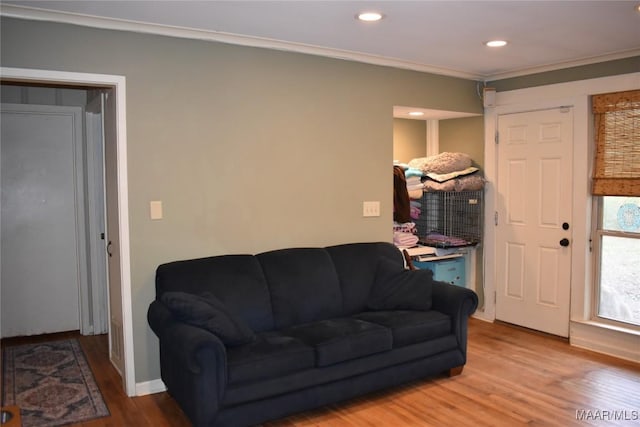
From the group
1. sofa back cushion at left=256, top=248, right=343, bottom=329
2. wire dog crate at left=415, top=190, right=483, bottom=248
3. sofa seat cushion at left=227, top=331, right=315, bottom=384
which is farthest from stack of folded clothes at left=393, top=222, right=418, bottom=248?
sofa seat cushion at left=227, top=331, right=315, bottom=384

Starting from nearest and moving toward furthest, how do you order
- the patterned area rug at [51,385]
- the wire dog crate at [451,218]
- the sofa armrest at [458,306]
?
the patterned area rug at [51,385] → the sofa armrest at [458,306] → the wire dog crate at [451,218]

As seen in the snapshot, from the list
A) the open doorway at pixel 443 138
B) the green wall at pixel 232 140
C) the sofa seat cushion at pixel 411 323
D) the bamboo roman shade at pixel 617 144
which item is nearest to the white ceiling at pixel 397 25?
the green wall at pixel 232 140

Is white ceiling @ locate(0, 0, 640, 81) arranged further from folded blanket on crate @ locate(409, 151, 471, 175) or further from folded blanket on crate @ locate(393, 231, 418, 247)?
A: folded blanket on crate @ locate(393, 231, 418, 247)

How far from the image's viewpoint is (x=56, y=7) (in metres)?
2.97

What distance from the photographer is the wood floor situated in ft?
10.3

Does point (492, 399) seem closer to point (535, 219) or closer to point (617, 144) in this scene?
point (535, 219)

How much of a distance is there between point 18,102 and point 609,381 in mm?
5228

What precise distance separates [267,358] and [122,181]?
57.6 inches

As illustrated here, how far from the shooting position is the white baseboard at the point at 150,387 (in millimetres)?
3496

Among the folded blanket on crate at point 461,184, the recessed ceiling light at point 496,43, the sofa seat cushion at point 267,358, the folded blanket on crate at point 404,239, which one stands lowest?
the sofa seat cushion at point 267,358

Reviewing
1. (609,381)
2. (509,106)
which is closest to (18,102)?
(509,106)

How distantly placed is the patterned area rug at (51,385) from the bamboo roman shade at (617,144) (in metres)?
4.07

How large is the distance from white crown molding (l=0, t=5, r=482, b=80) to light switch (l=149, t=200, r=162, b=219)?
43.2 inches

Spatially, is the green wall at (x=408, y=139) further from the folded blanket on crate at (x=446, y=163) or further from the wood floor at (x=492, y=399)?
the wood floor at (x=492, y=399)
